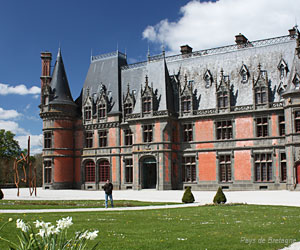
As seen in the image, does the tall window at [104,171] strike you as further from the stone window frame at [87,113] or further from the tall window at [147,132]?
the tall window at [147,132]

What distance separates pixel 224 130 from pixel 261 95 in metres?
5.65

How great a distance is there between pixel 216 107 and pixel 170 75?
8728mm

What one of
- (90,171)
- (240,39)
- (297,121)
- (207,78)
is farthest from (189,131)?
(90,171)

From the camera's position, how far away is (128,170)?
52250 mm

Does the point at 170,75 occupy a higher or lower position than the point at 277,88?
higher

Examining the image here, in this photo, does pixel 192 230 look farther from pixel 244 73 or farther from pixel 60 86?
pixel 60 86

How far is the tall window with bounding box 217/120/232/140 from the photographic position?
150 feet

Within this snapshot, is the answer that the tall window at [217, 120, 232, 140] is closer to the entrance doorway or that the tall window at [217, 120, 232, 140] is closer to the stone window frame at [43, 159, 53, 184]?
the entrance doorway

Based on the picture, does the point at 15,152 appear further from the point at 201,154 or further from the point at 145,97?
the point at 201,154

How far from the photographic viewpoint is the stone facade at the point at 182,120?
1703 inches

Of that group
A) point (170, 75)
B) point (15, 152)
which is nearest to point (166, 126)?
point (170, 75)

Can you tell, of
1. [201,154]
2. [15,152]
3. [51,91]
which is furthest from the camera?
[15,152]

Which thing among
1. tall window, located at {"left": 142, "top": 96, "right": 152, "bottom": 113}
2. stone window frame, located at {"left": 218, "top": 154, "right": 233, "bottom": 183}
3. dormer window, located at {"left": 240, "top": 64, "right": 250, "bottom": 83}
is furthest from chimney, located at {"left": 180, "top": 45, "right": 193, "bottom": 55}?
stone window frame, located at {"left": 218, "top": 154, "right": 233, "bottom": 183}

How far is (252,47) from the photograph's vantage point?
47.6 meters
